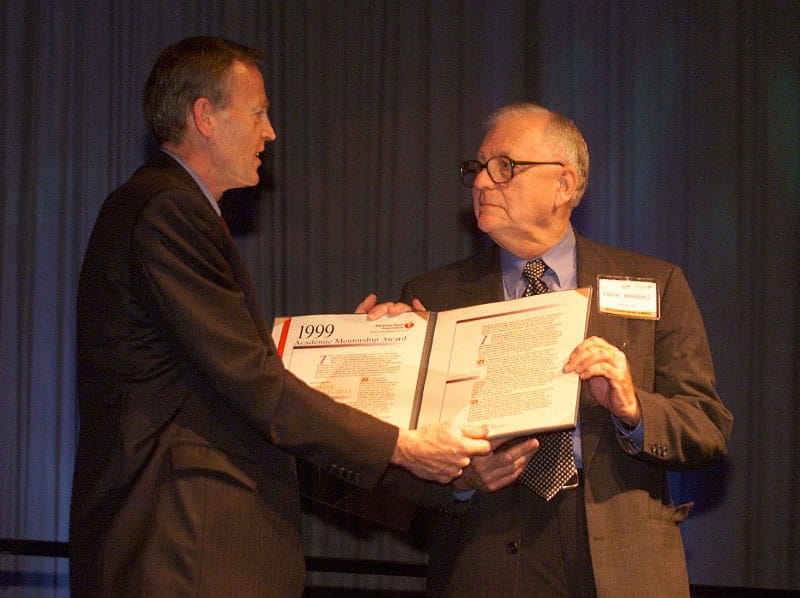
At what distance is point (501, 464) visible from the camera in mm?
2605

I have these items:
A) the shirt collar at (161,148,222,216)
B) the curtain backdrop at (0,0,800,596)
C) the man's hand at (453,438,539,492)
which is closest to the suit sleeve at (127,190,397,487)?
the shirt collar at (161,148,222,216)

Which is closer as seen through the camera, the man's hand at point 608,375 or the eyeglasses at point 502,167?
the man's hand at point 608,375

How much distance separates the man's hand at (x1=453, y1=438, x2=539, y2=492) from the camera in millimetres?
2580

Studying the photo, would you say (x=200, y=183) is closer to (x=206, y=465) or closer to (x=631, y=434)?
(x=206, y=465)

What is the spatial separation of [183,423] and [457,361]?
81cm

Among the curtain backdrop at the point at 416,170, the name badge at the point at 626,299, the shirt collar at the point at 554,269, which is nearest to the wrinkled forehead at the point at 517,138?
the shirt collar at the point at 554,269

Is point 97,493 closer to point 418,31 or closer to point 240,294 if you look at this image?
point 240,294

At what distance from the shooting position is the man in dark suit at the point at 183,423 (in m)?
2.14

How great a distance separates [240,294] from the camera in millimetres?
2301

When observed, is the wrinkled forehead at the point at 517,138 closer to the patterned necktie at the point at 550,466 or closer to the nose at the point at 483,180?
the nose at the point at 483,180

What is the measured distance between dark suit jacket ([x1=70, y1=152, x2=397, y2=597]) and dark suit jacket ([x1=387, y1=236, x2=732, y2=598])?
1.87 feet

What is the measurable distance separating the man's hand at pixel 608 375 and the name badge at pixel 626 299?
0.18m

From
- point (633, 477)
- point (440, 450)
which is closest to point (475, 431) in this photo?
point (440, 450)

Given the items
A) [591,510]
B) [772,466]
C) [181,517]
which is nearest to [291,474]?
[181,517]
